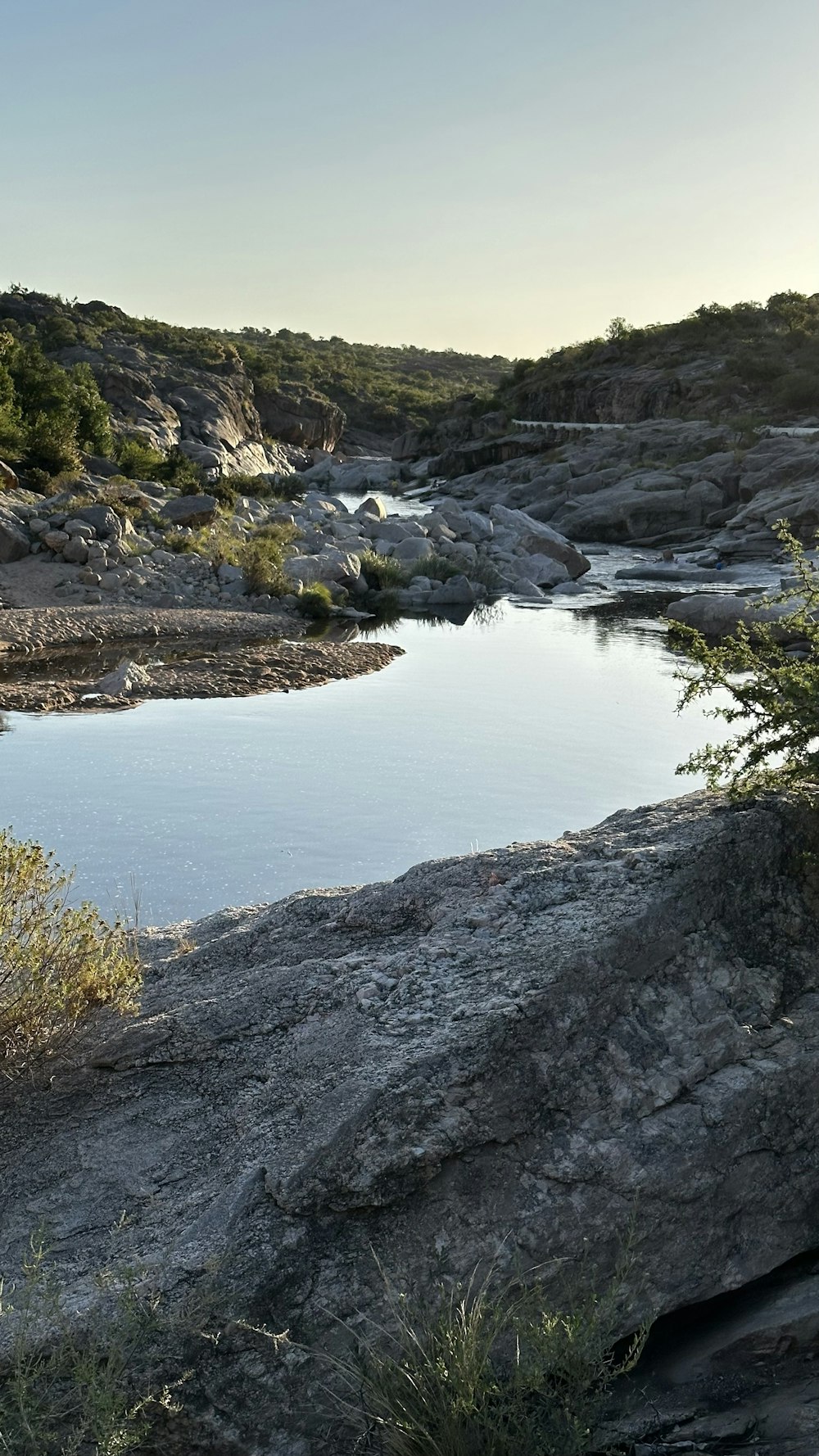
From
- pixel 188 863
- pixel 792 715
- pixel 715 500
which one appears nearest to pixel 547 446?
pixel 715 500

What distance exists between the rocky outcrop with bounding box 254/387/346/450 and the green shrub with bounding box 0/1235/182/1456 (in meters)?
68.9

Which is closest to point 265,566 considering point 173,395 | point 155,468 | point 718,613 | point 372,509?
point 718,613

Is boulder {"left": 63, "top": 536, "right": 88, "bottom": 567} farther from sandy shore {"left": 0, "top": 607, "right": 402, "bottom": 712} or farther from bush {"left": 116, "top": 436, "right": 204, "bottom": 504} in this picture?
bush {"left": 116, "top": 436, "right": 204, "bottom": 504}

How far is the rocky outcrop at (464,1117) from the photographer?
3236mm

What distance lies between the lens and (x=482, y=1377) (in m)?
2.93

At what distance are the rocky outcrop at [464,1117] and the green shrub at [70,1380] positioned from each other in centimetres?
9

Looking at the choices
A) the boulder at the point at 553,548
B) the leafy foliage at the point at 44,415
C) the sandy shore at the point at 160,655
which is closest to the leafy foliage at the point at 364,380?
the leafy foliage at the point at 44,415

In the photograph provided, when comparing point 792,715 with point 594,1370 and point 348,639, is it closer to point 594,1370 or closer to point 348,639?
point 594,1370

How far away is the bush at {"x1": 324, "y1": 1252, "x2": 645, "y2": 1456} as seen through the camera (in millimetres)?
2805

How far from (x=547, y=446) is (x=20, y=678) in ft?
131

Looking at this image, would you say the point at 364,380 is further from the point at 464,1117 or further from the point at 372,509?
the point at 464,1117

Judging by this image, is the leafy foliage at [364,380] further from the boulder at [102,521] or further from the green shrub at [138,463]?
the boulder at [102,521]

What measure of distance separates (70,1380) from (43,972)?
1.93 meters

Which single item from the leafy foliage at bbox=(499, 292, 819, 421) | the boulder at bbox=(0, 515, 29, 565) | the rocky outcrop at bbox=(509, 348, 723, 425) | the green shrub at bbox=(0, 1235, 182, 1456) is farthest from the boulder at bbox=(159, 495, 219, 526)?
the rocky outcrop at bbox=(509, 348, 723, 425)
